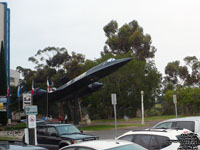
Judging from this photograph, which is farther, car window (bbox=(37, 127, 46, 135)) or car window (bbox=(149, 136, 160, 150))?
car window (bbox=(37, 127, 46, 135))

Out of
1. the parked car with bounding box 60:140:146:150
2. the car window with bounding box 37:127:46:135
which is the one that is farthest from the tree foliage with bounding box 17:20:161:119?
the parked car with bounding box 60:140:146:150

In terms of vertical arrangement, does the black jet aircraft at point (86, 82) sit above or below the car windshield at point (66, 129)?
above

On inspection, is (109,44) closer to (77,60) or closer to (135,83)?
(77,60)

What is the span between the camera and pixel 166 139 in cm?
902

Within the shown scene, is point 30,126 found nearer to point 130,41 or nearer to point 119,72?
point 119,72

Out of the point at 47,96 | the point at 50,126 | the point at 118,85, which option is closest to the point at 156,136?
the point at 50,126

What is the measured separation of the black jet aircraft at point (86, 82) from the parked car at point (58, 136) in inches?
880

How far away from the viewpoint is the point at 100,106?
63625 mm

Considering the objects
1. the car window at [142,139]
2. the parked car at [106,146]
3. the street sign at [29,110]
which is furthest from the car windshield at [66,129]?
the parked car at [106,146]

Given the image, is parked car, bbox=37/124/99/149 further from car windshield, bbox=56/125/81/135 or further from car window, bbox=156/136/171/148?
car window, bbox=156/136/171/148

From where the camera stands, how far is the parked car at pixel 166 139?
854 cm

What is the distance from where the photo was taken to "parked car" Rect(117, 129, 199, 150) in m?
8.54

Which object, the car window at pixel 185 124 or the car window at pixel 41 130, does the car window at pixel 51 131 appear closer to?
the car window at pixel 41 130

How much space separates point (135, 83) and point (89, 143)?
54.9 m
